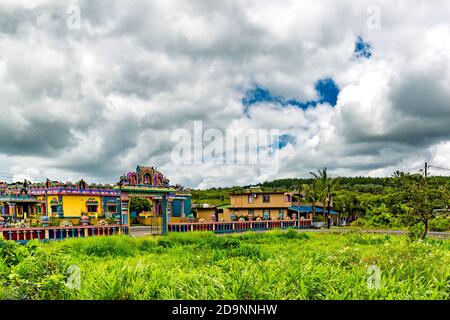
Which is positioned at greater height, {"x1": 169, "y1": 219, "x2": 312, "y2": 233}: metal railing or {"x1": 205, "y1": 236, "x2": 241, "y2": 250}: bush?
{"x1": 205, "y1": 236, "x2": 241, "y2": 250}: bush

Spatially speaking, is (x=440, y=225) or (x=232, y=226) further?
(x=440, y=225)

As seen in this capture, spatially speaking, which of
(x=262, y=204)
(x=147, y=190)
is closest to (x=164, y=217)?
(x=147, y=190)

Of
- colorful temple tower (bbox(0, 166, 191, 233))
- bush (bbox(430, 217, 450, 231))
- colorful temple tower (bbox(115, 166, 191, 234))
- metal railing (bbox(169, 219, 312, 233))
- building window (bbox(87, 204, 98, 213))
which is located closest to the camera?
colorful temple tower (bbox(115, 166, 191, 234))

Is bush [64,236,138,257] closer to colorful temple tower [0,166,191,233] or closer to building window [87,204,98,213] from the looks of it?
colorful temple tower [0,166,191,233]

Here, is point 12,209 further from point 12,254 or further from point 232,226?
point 12,254

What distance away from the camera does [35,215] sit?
2967 centimetres

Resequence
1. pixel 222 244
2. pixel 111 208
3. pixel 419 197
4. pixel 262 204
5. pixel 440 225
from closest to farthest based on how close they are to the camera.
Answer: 1. pixel 222 244
2. pixel 419 197
3. pixel 111 208
4. pixel 440 225
5. pixel 262 204

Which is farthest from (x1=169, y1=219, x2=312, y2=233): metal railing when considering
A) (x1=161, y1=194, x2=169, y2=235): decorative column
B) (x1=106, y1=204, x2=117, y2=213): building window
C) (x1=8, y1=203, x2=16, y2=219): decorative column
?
(x1=8, y1=203, x2=16, y2=219): decorative column

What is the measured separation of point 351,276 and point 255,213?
39.1 metres

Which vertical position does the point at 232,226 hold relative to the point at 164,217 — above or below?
below

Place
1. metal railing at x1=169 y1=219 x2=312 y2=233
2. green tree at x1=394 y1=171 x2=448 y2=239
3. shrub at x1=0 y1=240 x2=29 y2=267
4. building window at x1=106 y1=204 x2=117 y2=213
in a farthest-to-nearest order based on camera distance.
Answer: building window at x1=106 y1=204 x2=117 y2=213
metal railing at x1=169 y1=219 x2=312 y2=233
green tree at x1=394 y1=171 x2=448 y2=239
shrub at x1=0 y1=240 x2=29 y2=267

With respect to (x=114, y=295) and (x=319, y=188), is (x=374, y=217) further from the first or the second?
(x=114, y=295)

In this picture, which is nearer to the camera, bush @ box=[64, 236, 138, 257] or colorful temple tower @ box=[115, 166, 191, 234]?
bush @ box=[64, 236, 138, 257]
